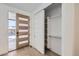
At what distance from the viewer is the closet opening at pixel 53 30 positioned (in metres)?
3.72

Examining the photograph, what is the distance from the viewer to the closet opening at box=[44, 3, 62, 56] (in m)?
3.72

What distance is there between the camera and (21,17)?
4.96m

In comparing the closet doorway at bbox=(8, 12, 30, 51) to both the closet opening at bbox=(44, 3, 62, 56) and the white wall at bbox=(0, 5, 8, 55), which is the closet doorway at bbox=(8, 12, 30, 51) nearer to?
the white wall at bbox=(0, 5, 8, 55)

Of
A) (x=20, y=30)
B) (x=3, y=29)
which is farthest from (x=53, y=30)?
(x=3, y=29)

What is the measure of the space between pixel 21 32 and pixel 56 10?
87.7 inches

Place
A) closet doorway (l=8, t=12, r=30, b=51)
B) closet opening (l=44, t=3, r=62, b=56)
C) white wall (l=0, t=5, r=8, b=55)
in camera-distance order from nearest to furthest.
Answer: white wall (l=0, t=5, r=8, b=55), closet opening (l=44, t=3, r=62, b=56), closet doorway (l=8, t=12, r=30, b=51)

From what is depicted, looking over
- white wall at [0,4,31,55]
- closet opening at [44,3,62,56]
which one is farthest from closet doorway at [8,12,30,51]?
closet opening at [44,3,62,56]

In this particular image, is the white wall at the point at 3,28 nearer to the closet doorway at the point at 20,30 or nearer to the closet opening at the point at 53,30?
the closet doorway at the point at 20,30

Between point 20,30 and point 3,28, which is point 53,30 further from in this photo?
point 3,28

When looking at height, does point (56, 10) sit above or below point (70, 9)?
above

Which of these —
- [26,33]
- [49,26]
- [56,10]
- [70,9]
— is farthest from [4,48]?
[70,9]

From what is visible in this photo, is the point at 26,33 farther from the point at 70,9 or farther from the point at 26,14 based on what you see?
the point at 70,9

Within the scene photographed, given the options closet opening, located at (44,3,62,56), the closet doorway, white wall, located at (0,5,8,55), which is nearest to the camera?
white wall, located at (0,5,8,55)

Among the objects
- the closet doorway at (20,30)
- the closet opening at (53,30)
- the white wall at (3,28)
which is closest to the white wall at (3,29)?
the white wall at (3,28)
